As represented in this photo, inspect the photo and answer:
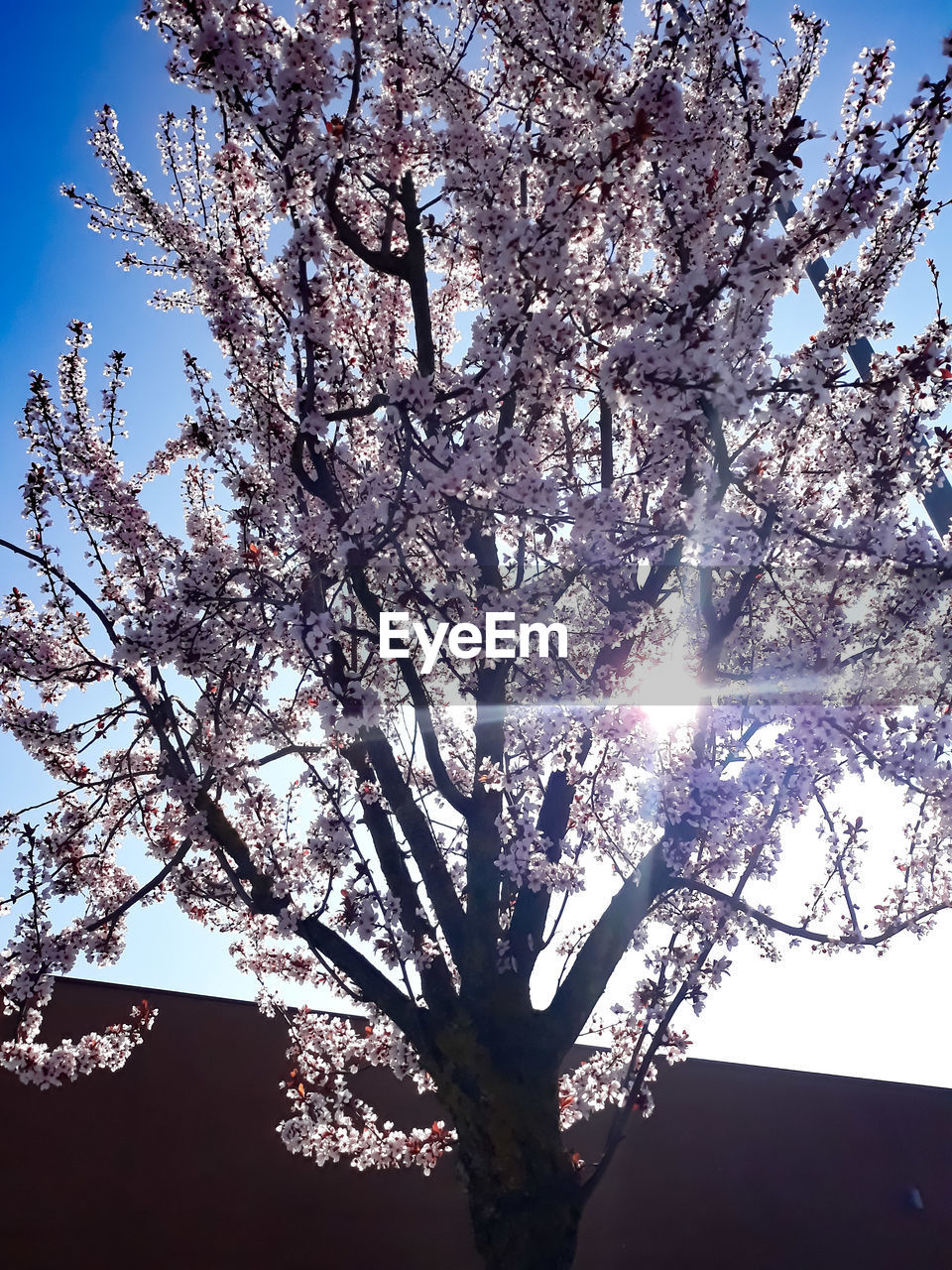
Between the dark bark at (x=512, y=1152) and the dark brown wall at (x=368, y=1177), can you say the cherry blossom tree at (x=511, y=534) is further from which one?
the dark brown wall at (x=368, y=1177)

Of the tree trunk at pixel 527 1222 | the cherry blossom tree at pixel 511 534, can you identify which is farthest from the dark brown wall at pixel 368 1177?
the tree trunk at pixel 527 1222

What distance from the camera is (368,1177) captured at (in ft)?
24.0

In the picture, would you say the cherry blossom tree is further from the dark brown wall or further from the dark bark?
the dark brown wall

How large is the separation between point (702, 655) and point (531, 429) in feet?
5.62

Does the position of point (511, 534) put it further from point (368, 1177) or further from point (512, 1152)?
point (368, 1177)

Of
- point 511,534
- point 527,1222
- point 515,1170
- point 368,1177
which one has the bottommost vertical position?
point 368,1177

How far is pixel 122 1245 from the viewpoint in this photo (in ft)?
21.8

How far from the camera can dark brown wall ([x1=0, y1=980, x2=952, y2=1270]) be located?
6.76 m

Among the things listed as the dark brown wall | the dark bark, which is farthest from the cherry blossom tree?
the dark brown wall

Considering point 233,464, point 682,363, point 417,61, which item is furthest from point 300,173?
point 682,363

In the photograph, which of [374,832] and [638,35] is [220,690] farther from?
[638,35]

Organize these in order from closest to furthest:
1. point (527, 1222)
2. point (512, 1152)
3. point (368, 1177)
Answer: point (527, 1222), point (512, 1152), point (368, 1177)

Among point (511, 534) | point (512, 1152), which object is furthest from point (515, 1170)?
point (511, 534)

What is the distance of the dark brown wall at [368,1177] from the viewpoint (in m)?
6.76
